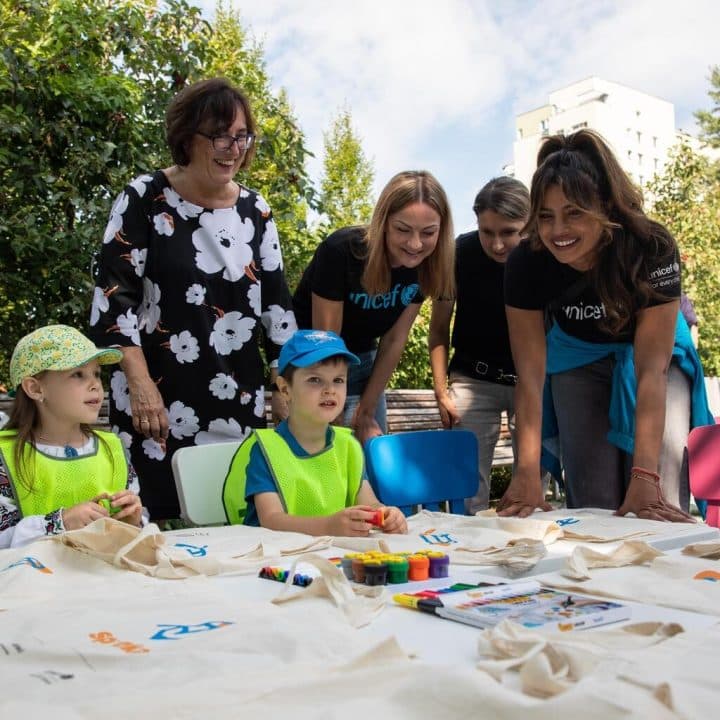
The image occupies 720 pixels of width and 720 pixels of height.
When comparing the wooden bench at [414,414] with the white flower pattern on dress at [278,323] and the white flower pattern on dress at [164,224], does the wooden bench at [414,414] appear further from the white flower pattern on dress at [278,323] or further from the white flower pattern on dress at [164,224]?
the white flower pattern on dress at [164,224]

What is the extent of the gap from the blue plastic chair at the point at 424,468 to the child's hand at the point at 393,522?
0.85 metres

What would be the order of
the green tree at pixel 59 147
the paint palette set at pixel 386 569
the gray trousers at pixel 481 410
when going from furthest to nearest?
the green tree at pixel 59 147 → the gray trousers at pixel 481 410 → the paint palette set at pixel 386 569

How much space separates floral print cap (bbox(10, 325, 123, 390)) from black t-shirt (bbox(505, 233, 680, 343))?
119cm

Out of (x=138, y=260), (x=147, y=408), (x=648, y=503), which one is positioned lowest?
(x=648, y=503)

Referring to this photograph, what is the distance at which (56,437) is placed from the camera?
7.48 ft

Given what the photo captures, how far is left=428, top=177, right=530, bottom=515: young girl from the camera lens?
3293mm

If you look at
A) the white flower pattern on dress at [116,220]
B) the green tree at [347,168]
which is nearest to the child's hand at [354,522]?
the white flower pattern on dress at [116,220]

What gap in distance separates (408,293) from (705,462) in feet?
3.68

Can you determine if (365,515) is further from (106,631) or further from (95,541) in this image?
(106,631)

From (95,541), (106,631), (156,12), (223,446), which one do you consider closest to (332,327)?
(223,446)

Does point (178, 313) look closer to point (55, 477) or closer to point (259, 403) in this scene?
point (259, 403)

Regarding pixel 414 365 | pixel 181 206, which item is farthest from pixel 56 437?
pixel 414 365

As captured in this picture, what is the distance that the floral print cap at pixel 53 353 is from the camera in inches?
90.0

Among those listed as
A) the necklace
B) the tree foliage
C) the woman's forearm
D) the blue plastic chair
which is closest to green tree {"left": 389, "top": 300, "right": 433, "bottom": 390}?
the tree foliage
